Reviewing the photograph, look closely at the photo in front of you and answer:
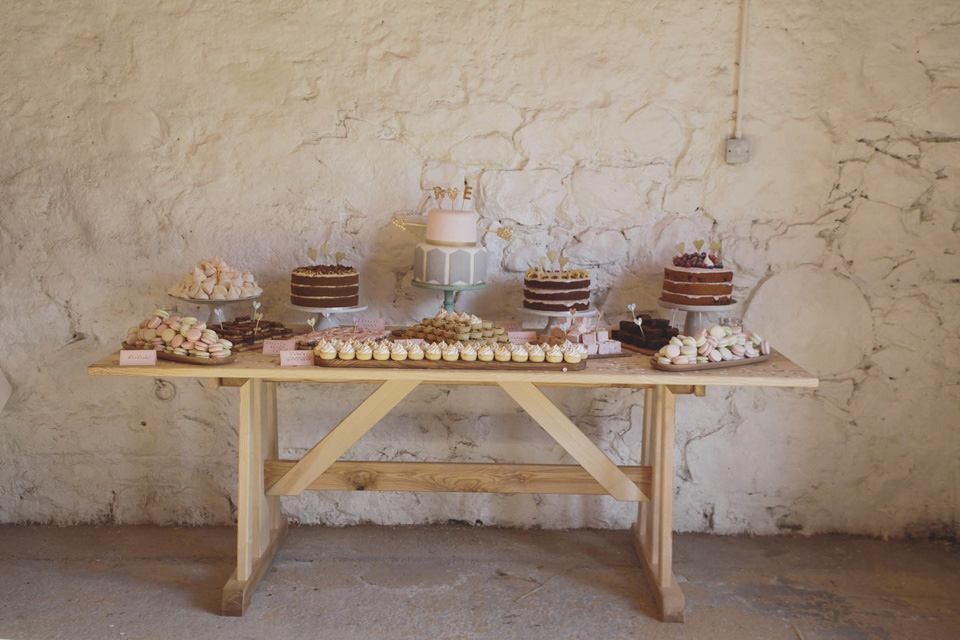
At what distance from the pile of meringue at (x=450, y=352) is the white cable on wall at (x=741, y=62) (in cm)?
132

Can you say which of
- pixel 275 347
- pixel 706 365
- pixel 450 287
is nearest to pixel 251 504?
pixel 275 347

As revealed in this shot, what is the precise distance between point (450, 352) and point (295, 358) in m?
0.55

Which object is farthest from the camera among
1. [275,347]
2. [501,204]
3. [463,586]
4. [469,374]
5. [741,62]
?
[501,204]

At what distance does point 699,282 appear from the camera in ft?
10.7

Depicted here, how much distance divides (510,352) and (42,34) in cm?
246

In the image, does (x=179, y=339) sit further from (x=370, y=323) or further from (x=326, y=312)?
(x=370, y=323)

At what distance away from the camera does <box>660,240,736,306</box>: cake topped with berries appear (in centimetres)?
326

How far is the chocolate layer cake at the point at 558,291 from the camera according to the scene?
10.9 feet

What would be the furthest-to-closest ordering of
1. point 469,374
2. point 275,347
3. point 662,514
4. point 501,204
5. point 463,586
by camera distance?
1. point 501,204
2. point 463,586
3. point 662,514
4. point 275,347
5. point 469,374

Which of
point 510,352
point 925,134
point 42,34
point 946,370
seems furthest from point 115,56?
point 946,370

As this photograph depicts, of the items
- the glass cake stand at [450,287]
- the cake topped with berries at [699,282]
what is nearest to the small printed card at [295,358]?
the glass cake stand at [450,287]

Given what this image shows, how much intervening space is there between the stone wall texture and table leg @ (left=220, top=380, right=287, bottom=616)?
0.43 meters

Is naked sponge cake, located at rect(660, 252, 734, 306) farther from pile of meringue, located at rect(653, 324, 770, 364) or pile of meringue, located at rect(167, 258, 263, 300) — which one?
pile of meringue, located at rect(167, 258, 263, 300)

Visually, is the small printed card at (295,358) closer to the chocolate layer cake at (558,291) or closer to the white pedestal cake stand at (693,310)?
the chocolate layer cake at (558,291)
